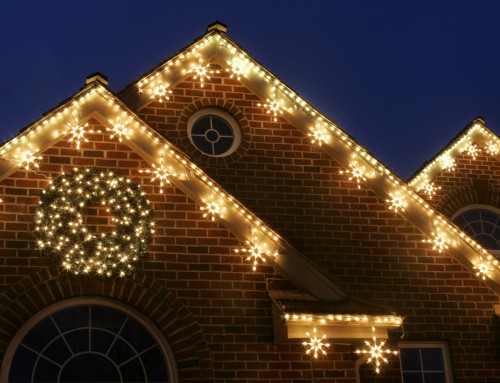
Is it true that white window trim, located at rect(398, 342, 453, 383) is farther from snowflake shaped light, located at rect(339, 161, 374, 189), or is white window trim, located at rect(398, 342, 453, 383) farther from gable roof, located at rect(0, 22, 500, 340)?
snowflake shaped light, located at rect(339, 161, 374, 189)

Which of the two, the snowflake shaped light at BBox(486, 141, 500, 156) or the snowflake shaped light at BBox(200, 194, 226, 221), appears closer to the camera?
the snowflake shaped light at BBox(200, 194, 226, 221)

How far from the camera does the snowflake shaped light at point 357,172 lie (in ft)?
43.8

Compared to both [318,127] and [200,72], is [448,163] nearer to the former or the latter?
[318,127]

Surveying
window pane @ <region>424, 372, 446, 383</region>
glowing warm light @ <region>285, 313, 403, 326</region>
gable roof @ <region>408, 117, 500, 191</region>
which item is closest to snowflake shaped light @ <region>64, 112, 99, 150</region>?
glowing warm light @ <region>285, 313, 403, 326</region>

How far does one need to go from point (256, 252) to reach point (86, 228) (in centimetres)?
239

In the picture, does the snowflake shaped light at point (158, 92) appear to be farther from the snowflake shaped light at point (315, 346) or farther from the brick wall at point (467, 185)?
the brick wall at point (467, 185)

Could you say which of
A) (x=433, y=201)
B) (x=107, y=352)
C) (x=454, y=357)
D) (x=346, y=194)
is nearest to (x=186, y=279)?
(x=107, y=352)

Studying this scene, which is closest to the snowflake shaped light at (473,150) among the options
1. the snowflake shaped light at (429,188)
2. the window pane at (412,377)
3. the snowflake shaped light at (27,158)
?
the snowflake shaped light at (429,188)

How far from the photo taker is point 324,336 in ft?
32.7

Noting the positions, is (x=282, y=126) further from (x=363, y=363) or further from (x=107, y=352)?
(x=107, y=352)

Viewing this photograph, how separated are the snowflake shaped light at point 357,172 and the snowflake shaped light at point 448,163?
152 inches

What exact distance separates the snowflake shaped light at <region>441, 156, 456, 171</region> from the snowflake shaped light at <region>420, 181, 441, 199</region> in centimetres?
51

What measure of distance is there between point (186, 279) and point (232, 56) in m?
5.22

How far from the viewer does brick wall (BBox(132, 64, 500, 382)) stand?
41.1 ft
